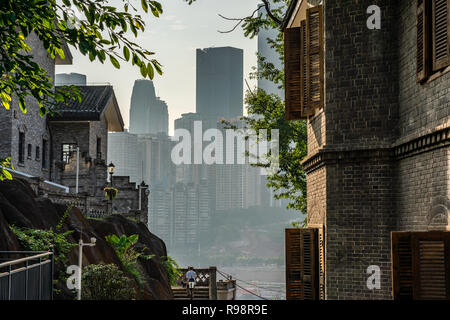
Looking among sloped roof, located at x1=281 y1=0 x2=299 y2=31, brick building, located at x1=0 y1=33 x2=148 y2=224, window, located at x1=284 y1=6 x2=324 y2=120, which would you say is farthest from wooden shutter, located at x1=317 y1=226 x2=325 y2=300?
brick building, located at x1=0 y1=33 x2=148 y2=224

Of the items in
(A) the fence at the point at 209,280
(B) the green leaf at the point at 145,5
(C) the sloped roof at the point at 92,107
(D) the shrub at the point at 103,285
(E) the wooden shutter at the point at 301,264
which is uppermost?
(C) the sloped roof at the point at 92,107

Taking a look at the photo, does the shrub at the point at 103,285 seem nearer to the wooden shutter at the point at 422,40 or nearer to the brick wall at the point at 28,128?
the brick wall at the point at 28,128

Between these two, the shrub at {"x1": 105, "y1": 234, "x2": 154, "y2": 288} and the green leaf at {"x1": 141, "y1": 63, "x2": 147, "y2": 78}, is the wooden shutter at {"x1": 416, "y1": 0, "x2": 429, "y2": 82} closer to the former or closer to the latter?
the green leaf at {"x1": 141, "y1": 63, "x2": 147, "y2": 78}

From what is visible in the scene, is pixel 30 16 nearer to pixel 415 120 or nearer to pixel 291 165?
pixel 415 120

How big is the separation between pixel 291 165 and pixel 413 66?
607 inches

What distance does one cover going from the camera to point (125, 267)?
2348 cm

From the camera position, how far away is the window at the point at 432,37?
8898 mm

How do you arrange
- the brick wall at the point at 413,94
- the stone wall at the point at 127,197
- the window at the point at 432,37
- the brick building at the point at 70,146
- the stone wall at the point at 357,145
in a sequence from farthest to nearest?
the stone wall at the point at 127,197 → the brick building at the point at 70,146 → the stone wall at the point at 357,145 → the brick wall at the point at 413,94 → the window at the point at 432,37

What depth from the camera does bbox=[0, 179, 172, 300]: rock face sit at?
18.0m

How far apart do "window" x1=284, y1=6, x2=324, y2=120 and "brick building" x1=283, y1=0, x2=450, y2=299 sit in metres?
0.03

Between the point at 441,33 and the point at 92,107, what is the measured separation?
3058 centimetres

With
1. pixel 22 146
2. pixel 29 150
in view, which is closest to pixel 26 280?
pixel 22 146

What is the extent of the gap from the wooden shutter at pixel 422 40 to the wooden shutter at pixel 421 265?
2716mm

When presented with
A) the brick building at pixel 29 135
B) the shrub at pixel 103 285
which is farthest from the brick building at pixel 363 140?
the brick building at pixel 29 135
